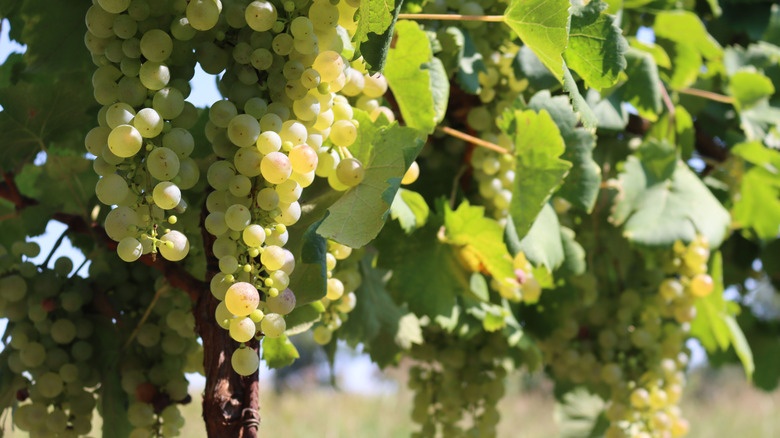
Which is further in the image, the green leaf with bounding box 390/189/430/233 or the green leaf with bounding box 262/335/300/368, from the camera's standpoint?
the green leaf with bounding box 390/189/430/233

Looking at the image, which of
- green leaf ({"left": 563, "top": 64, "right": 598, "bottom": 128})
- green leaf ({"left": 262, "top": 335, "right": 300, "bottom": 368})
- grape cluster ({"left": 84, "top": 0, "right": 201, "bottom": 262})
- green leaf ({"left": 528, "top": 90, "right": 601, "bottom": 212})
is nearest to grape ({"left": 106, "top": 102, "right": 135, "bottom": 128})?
grape cluster ({"left": 84, "top": 0, "right": 201, "bottom": 262})

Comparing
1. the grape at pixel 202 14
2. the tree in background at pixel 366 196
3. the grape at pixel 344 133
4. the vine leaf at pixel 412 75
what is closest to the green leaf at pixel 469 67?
the tree in background at pixel 366 196

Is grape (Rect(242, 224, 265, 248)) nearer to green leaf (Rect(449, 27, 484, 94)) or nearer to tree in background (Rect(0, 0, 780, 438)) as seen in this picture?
tree in background (Rect(0, 0, 780, 438))

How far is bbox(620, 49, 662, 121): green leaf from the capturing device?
113 centimetres

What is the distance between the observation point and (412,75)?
83 centimetres

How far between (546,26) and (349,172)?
A: 24cm

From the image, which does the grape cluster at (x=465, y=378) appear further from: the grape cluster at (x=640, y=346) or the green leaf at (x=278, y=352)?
the green leaf at (x=278, y=352)

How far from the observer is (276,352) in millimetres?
762

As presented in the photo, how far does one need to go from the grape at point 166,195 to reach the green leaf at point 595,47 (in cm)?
44

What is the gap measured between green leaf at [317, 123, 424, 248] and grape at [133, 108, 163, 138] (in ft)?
0.50

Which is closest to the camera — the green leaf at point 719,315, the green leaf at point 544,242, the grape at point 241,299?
the grape at point 241,299

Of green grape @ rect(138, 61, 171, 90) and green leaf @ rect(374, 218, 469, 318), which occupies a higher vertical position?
green grape @ rect(138, 61, 171, 90)

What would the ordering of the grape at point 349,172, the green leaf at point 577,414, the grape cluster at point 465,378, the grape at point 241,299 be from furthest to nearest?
the green leaf at point 577,414 < the grape cluster at point 465,378 < the grape at point 349,172 < the grape at point 241,299

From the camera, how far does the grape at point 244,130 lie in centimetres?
58
